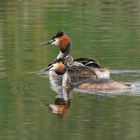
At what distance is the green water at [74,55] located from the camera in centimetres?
940

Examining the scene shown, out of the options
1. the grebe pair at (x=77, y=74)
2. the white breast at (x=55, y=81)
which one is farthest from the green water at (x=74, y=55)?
the grebe pair at (x=77, y=74)

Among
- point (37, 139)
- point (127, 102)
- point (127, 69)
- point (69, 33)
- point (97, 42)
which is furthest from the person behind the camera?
point (69, 33)

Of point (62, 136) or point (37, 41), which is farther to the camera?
point (37, 41)

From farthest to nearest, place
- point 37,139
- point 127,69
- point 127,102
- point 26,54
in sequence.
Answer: point 26,54 → point 127,69 → point 127,102 → point 37,139

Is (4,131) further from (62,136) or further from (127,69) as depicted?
(127,69)

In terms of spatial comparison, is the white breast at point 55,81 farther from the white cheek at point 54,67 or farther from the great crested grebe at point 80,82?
the white cheek at point 54,67

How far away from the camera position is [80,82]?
1215 centimetres

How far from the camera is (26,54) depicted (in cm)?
1455

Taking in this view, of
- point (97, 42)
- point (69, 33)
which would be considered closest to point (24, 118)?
point (97, 42)

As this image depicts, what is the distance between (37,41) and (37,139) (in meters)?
7.41

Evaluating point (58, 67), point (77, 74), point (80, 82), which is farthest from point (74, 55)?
point (80, 82)

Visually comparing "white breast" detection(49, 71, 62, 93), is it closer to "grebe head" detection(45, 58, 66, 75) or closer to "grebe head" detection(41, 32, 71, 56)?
"grebe head" detection(45, 58, 66, 75)

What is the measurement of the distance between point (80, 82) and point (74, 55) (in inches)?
99.4

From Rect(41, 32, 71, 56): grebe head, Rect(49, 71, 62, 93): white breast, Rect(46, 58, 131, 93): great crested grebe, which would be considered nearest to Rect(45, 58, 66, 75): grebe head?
Rect(46, 58, 131, 93): great crested grebe
